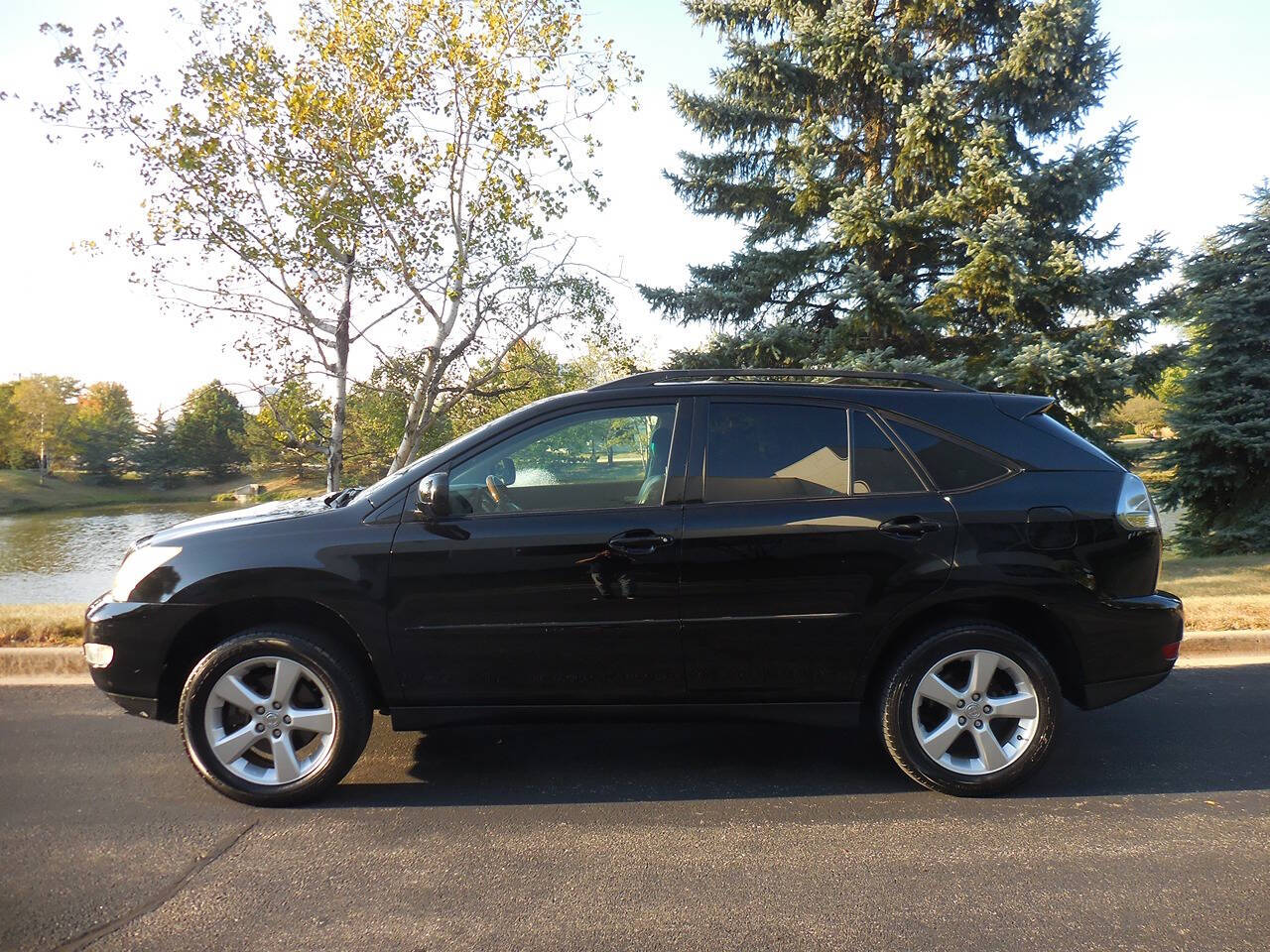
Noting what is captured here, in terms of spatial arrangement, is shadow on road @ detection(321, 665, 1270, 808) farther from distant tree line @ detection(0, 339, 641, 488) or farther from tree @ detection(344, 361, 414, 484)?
tree @ detection(344, 361, 414, 484)

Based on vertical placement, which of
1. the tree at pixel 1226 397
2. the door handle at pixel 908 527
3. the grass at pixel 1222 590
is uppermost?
the tree at pixel 1226 397

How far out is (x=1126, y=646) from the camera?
372 centimetres

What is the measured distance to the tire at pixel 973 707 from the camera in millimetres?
3635

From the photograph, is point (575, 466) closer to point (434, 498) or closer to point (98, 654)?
point (434, 498)

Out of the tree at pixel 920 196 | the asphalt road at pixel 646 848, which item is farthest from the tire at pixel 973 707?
the tree at pixel 920 196

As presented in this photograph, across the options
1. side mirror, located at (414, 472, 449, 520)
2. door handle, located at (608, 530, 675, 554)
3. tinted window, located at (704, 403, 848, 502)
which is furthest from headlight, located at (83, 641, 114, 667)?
A: tinted window, located at (704, 403, 848, 502)

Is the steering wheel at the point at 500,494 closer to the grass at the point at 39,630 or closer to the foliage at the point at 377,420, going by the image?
the grass at the point at 39,630

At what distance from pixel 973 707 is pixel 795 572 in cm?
95

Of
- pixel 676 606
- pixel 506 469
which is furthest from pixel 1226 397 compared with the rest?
pixel 506 469

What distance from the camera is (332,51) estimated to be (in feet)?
30.8

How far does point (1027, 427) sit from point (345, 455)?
9111 millimetres

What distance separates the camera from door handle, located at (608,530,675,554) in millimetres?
3633

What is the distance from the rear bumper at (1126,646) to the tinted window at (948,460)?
2.43ft

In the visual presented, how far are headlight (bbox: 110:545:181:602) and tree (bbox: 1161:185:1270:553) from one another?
14.5 meters
